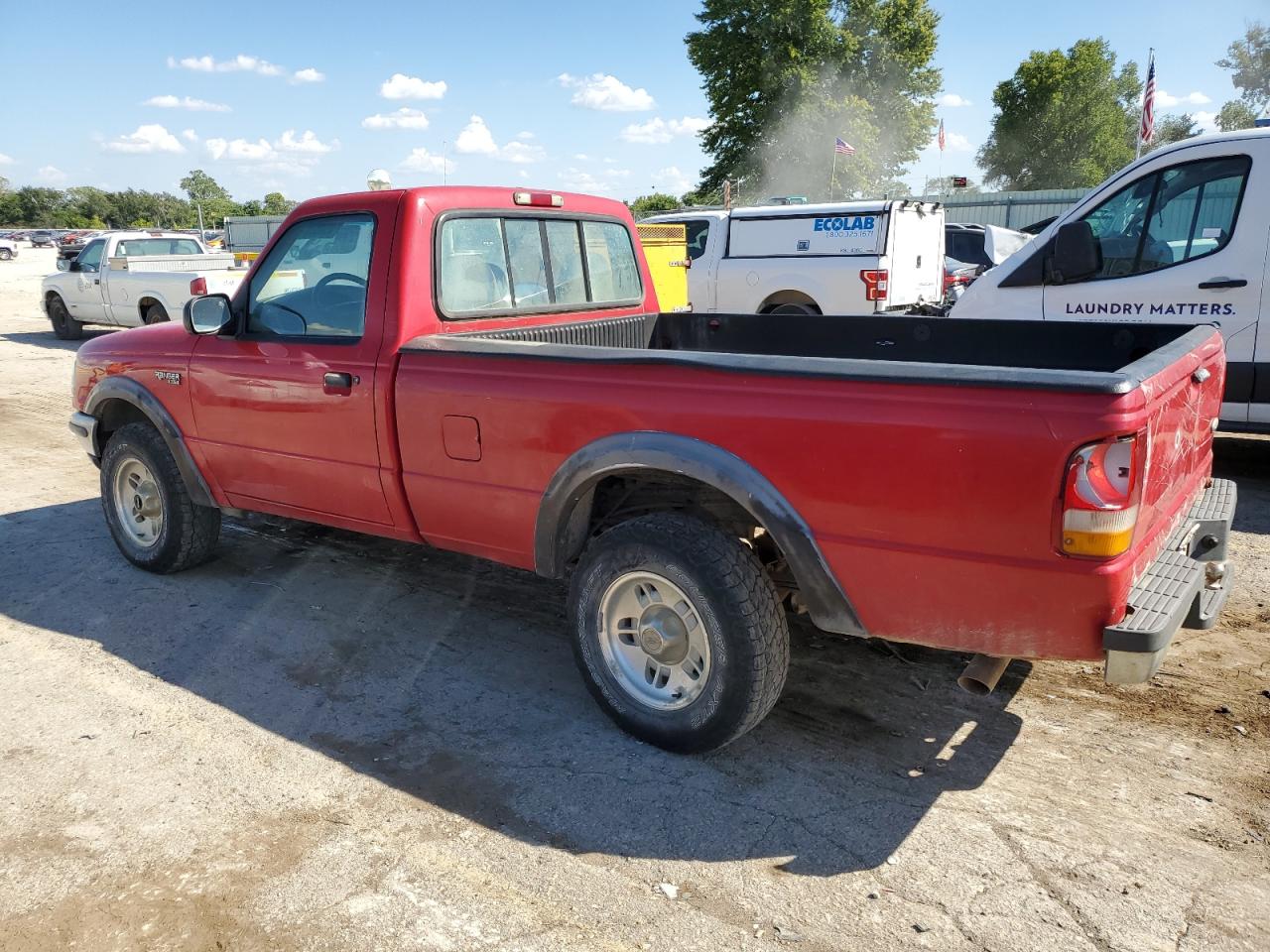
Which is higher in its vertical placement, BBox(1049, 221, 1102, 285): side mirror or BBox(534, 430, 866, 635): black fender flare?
BBox(1049, 221, 1102, 285): side mirror

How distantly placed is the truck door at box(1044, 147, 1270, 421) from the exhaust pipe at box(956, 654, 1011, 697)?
434 centimetres

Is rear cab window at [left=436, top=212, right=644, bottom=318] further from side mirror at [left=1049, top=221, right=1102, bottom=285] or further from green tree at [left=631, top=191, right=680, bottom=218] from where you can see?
green tree at [left=631, top=191, right=680, bottom=218]

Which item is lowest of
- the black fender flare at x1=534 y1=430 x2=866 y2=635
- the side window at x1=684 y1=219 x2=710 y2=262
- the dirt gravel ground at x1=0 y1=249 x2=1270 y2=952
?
the dirt gravel ground at x1=0 y1=249 x2=1270 y2=952

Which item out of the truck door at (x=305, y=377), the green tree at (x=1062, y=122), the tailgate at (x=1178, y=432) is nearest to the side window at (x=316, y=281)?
the truck door at (x=305, y=377)

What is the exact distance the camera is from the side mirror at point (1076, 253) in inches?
252

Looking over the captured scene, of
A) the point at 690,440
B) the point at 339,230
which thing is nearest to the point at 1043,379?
the point at 690,440

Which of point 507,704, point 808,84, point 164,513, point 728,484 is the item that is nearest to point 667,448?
point 728,484

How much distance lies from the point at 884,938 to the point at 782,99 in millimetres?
45666

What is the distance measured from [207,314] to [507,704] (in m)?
2.37

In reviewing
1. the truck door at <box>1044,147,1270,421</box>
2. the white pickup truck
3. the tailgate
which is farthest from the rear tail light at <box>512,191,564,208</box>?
the white pickup truck

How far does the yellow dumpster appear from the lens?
37.2ft

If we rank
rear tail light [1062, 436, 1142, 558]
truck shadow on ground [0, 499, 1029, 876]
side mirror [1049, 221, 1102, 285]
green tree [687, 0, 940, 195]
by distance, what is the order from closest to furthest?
rear tail light [1062, 436, 1142, 558], truck shadow on ground [0, 499, 1029, 876], side mirror [1049, 221, 1102, 285], green tree [687, 0, 940, 195]

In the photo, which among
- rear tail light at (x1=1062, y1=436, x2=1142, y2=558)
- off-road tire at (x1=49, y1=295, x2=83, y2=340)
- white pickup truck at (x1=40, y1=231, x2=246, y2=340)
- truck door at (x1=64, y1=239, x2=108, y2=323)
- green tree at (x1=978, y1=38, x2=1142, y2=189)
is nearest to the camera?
rear tail light at (x1=1062, y1=436, x2=1142, y2=558)

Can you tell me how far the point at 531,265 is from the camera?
454 centimetres
